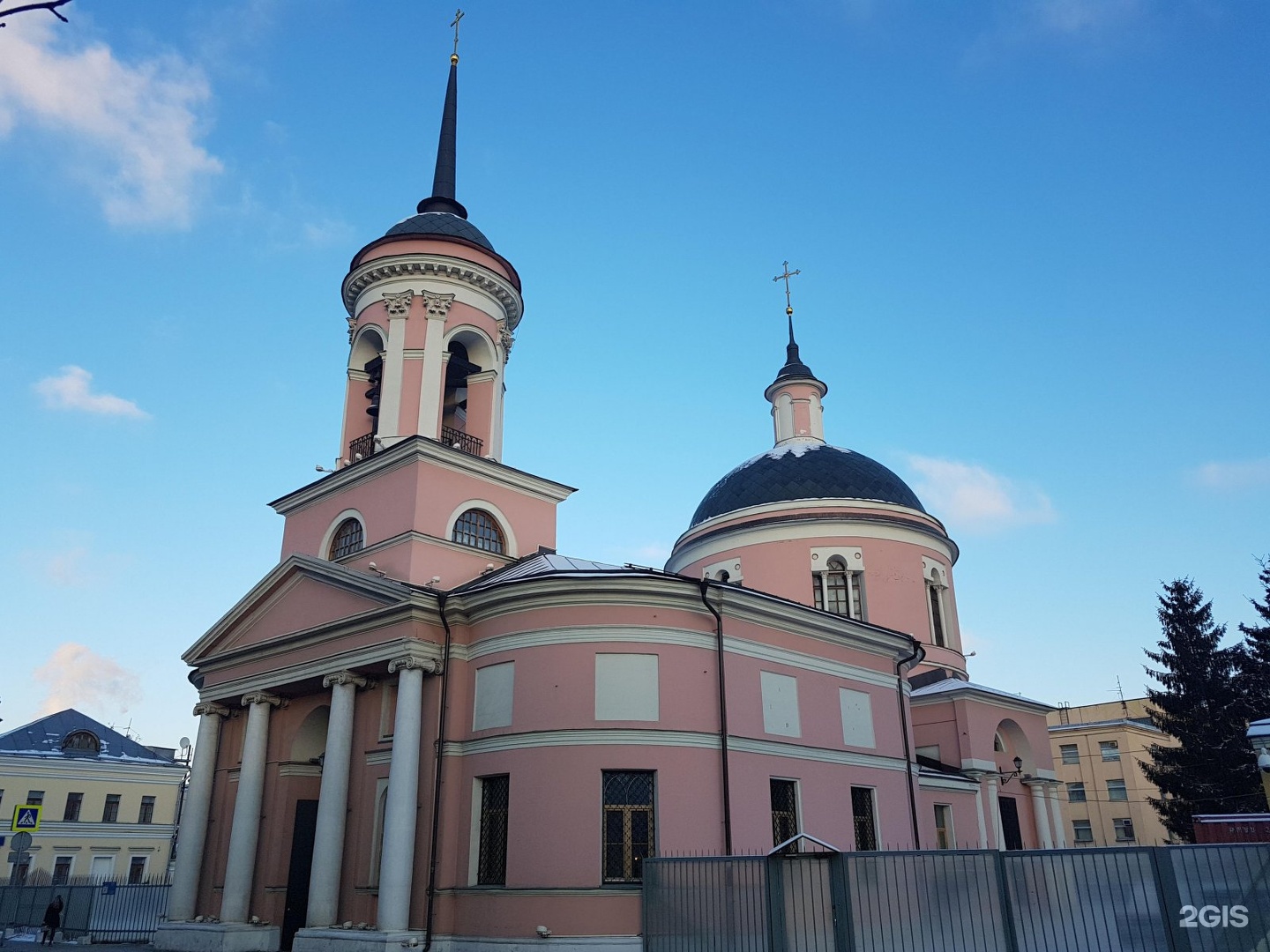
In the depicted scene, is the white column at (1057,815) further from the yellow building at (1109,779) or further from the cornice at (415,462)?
the yellow building at (1109,779)

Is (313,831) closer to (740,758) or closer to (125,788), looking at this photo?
(740,758)

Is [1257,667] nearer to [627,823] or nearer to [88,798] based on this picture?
[627,823]

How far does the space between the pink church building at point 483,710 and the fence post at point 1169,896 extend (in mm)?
7545

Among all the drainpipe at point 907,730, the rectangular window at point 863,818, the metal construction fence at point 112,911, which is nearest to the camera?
the rectangular window at point 863,818

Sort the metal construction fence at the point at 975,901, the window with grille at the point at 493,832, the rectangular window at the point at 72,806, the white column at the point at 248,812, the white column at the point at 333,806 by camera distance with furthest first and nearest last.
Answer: the rectangular window at the point at 72,806 < the white column at the point at 248,812 < the white column at the point at 333,806 < the window with grille at the point at 493,832 < the metal construction fence at the point at 975,901

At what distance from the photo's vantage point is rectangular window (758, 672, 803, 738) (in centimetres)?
1800

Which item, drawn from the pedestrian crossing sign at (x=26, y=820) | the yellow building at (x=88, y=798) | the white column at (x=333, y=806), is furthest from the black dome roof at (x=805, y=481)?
the yellow building at (x=88, y=798)

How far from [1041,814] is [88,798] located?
35036 millimetres

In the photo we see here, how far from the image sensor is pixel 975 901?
11.0 m

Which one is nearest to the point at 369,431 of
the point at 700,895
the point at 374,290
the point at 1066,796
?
the point at 374,290

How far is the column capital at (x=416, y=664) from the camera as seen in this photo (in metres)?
17.0

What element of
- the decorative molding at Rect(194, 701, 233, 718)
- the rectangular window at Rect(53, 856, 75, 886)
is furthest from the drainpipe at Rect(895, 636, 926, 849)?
the rectangular window at Rect(53, 856, 75, 886)

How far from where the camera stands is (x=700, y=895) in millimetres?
13531

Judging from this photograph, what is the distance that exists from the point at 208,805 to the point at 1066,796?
135ft
